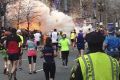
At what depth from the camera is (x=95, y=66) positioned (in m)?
5.77

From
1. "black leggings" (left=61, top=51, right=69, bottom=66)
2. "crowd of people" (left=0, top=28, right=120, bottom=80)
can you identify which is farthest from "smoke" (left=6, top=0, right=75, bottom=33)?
"black leggings" (left=61, top=51, right=69, bottom=66)

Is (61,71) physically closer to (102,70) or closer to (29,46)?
(29,46)

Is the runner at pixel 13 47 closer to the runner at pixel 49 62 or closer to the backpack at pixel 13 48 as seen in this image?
the backpack at pixel 13 48

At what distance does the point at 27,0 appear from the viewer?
57125 millimetres

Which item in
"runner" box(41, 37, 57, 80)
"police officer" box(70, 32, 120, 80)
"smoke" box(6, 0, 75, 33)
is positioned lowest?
"smoke" box(6, 0, 75, 33)

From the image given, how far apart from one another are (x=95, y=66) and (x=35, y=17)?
166 feet

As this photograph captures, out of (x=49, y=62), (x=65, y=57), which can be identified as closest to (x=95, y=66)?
(x=49, y=62)

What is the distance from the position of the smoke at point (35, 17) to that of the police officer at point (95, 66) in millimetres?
48640

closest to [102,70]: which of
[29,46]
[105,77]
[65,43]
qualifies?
[105,77]

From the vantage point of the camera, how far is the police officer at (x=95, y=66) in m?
5.70

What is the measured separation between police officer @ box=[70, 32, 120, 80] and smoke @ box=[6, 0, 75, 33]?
160 ft

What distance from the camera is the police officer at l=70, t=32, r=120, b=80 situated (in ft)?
18.7

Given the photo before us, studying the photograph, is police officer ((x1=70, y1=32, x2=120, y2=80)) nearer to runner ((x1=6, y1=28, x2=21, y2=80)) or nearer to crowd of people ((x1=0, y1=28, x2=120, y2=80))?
crowd of people ((x1=0, y1=28, x2=120, y2=80))

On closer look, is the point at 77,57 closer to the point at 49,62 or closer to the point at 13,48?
the point at 13,48
